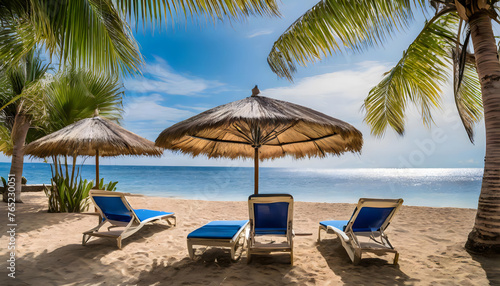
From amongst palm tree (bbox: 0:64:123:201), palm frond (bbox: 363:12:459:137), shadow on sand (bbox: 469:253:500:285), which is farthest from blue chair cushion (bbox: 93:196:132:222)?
palm frond (bbox: 363:12:459:137)

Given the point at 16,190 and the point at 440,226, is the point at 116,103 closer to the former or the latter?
the point at 16,190

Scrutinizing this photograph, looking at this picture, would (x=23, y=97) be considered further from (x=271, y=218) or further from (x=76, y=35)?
(x=271, y=218)

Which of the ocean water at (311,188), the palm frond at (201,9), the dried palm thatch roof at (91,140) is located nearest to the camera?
the palm frond at (201,9)

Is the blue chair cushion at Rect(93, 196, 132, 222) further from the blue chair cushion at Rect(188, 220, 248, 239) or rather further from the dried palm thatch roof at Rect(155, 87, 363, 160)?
the blue chair cushion at Rect(188, 220, 248, 239)

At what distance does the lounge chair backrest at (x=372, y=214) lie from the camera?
11.2 ft

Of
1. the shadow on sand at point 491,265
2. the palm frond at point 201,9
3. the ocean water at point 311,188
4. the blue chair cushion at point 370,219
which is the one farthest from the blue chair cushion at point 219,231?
the ocean water at point 311,188

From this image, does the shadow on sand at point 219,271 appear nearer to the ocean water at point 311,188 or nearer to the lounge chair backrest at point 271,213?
the lounge chair backrest at point 271,213

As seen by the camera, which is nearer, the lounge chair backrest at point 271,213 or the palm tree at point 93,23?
the palm tree at point 93,23

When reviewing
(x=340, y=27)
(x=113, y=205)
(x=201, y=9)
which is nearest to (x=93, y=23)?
(x=201, y=9)

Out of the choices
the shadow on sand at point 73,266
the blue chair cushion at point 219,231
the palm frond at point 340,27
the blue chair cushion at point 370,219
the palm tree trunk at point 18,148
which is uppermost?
the palm frond at point 340,27

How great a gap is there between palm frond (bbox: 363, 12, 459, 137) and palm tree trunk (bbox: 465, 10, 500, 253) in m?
0.85

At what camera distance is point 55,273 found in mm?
3078

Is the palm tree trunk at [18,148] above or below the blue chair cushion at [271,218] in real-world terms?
above

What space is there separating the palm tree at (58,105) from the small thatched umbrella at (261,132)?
381 cm
